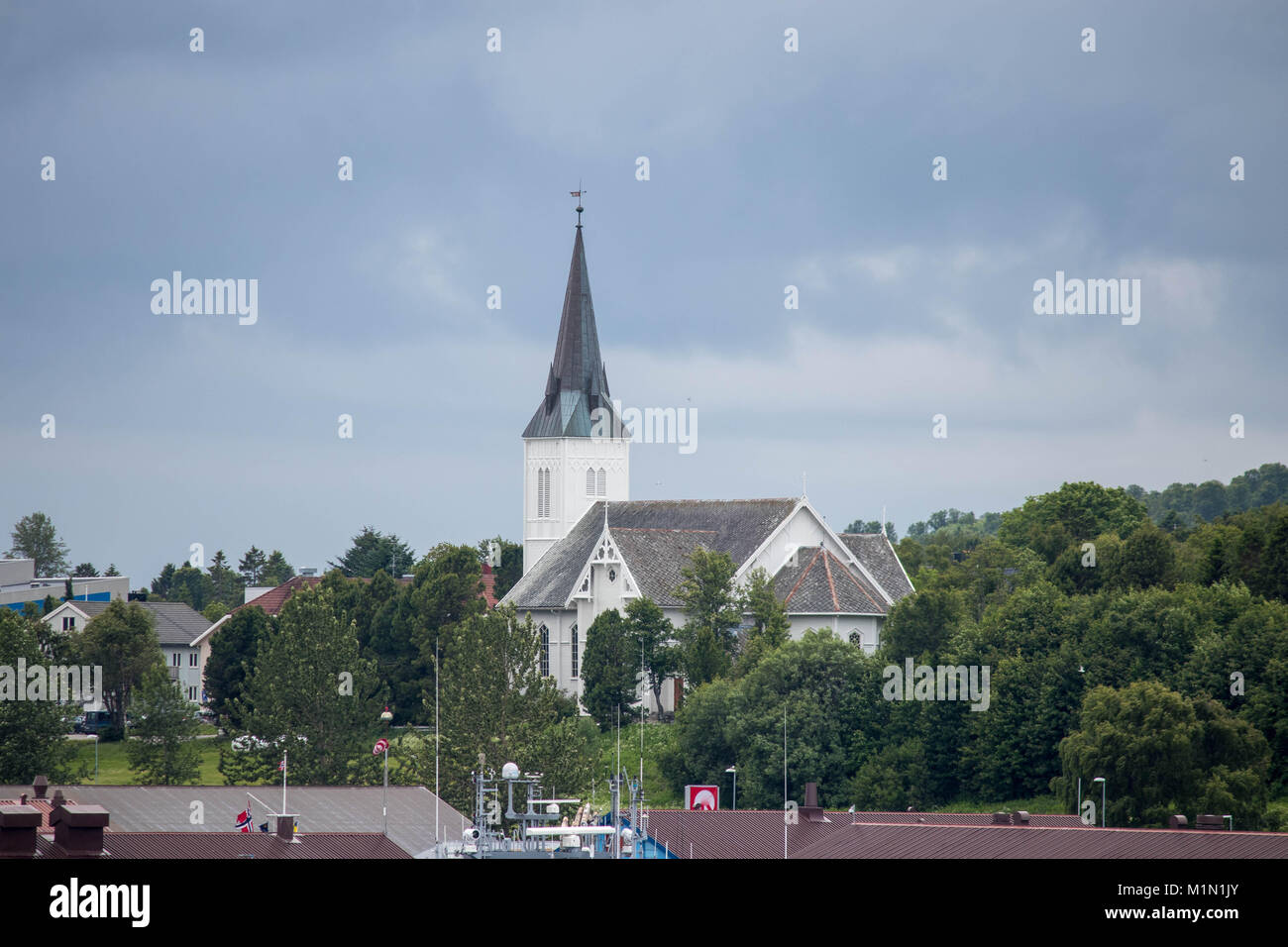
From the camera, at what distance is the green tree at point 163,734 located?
265ft

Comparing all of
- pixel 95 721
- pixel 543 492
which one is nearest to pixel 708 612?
pixel 543 492

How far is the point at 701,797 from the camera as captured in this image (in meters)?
→ 72.3

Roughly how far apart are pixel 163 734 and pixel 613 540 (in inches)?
1289

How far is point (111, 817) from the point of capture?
52812 millimetres

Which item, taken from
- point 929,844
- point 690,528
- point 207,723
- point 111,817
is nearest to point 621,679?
point 690,528

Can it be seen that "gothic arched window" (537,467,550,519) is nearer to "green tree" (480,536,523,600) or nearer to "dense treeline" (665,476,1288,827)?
"green tree" (480,536,523,600)

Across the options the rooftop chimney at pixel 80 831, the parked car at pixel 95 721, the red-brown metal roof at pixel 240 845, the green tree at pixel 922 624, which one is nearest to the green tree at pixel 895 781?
the green tree at pixel 922 624

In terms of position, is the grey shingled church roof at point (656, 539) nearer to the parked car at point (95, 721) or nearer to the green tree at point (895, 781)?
the parked car at point (95, 721)

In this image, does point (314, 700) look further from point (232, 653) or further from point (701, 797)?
point (232, 653)

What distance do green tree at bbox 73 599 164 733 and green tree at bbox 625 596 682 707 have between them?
2882 centimetres

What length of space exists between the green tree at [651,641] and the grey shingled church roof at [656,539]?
4985 millimetres

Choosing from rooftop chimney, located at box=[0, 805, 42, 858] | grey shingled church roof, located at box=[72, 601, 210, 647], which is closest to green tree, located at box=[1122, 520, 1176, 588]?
grey shingled church roof, located at box=[72, 601, 210, 647]

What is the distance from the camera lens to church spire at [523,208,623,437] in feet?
405
